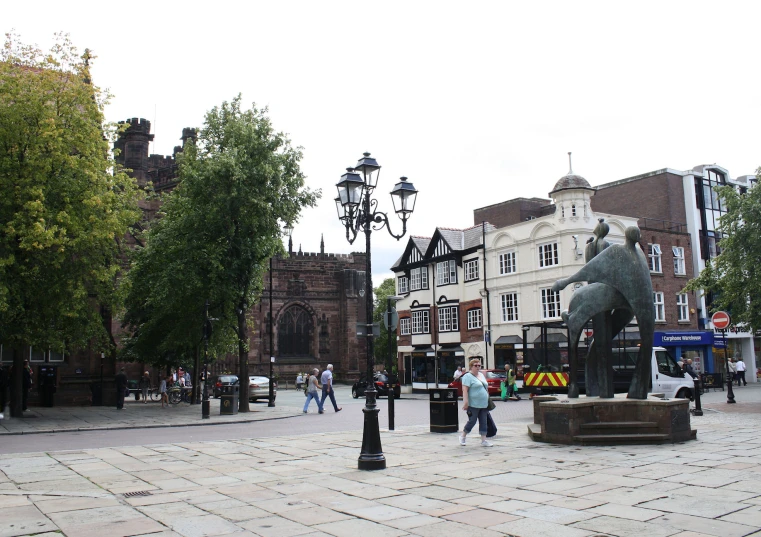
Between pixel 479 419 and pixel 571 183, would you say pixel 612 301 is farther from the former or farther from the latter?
pixel 571 183

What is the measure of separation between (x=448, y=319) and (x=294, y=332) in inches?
733

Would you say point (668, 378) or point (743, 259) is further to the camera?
point (743, 259)

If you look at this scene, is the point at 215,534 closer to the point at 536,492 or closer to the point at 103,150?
the point at 536,492

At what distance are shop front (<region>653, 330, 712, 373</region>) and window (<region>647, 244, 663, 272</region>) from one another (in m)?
4.15

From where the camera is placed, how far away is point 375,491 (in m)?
8.62

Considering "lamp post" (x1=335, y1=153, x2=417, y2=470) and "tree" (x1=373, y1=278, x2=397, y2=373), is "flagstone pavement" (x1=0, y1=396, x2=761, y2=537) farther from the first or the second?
"tree" (x1=373, y1=278, x2=397, y2=373)

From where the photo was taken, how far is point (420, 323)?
158 feet

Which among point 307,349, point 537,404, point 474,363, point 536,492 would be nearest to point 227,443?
point 474,363

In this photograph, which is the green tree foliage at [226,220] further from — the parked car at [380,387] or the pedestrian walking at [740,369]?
the pedestrian walking at [740,369]

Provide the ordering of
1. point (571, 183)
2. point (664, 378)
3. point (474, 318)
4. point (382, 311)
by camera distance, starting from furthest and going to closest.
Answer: point (382, 311) → point (474, 318) → point (571, 183) → point (664, 378)

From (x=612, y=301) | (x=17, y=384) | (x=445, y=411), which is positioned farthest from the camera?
(x=17, y=384)

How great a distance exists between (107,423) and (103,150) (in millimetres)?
9034

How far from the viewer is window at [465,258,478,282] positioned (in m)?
44.1

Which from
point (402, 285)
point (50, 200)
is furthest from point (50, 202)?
point (402, 285)
